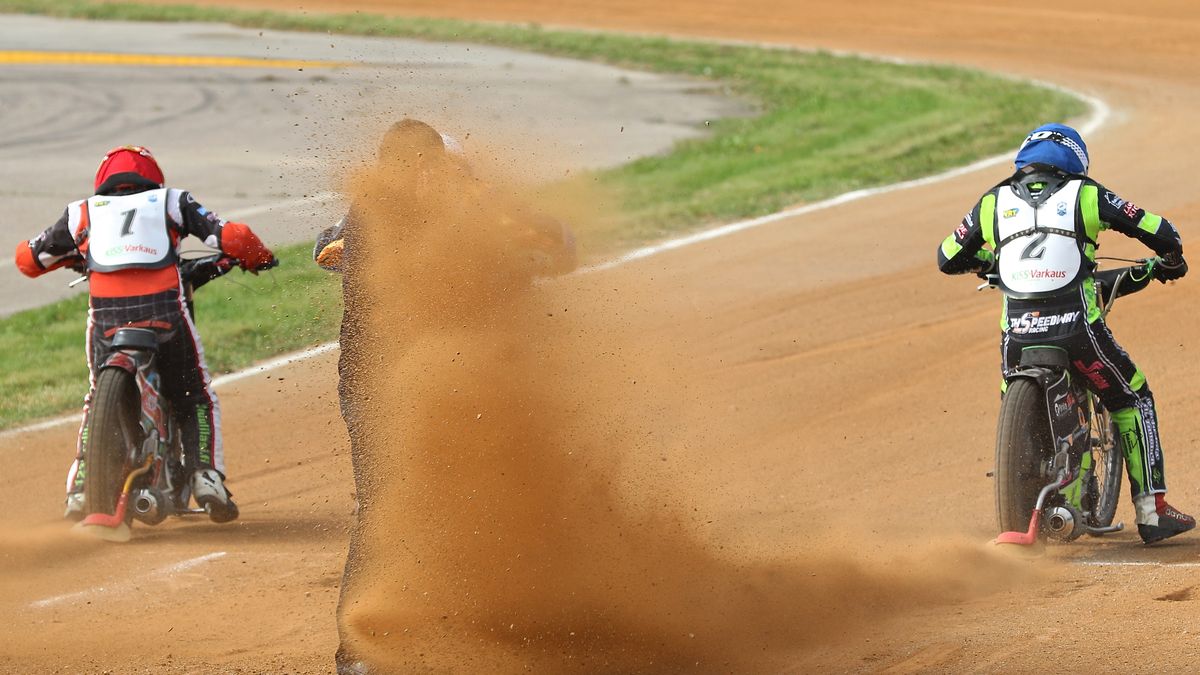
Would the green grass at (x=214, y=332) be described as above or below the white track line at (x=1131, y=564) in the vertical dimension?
above

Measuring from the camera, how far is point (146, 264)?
8852mm

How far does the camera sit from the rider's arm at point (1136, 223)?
25.7ft

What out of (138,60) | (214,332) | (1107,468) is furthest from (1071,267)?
(138,60)

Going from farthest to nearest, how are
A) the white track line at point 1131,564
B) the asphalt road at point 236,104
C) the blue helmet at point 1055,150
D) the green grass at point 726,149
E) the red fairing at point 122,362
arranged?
the asphalt road at point 236,104
the green grass at point 726,149
the red fairing at point 122,362
the blue helmet at point 1055,150
the white track line at point 1131,564

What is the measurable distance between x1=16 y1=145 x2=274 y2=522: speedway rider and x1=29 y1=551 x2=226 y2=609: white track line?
530mm

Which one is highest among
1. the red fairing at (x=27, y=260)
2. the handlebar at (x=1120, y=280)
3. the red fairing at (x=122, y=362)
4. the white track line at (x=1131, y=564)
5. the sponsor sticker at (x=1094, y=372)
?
the red fairing at (x=27, y=260)

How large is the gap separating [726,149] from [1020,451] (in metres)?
12.9

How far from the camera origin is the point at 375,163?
7.17m

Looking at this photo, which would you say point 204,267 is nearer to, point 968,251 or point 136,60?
point 968,251

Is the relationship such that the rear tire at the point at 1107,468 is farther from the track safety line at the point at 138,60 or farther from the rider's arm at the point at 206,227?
the track safety line at the point at 138,60

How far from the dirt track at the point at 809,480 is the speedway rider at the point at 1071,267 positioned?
483 mm

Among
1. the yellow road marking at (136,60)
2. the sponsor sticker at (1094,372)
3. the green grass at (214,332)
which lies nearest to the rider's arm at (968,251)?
the sponsor sticker at (1094,372)

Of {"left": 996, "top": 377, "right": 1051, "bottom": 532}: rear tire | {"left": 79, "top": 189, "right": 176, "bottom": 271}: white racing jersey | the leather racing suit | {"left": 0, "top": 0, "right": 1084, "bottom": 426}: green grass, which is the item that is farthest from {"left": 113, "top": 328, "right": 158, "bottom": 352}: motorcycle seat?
{"left": 996, "top": 377, "right": 1051, "bottom": 532}: rear tire

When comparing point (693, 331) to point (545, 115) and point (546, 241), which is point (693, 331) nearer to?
point (546, 241)
